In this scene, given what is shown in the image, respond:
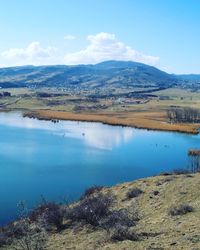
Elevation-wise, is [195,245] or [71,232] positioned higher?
[195,245]

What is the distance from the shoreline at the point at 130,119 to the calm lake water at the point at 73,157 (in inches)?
237

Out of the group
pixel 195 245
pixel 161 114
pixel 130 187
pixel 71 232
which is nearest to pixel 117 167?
pixel 130 187

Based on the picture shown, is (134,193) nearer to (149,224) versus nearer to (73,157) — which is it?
(149,224)

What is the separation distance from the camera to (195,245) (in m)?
19.0

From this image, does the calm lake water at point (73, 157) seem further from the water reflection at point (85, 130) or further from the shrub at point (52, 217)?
the shrub at point (52, 217)

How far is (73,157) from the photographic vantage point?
236 ft

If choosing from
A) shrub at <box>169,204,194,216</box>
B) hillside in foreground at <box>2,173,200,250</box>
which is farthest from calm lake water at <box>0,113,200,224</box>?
shrub at <box>169,204,194,216</box>

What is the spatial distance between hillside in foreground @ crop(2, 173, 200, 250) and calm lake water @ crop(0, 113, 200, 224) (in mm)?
12483

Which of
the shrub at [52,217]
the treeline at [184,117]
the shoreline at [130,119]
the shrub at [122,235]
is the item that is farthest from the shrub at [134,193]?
the treeline at [184,117]

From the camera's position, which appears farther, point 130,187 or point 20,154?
point 20,154

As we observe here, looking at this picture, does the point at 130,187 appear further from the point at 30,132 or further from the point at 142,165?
the point at 30,132

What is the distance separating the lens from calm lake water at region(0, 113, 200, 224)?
50.5 metres

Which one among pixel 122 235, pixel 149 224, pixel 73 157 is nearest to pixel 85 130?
pixel 73 157

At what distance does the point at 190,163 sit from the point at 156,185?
34.2 meters
